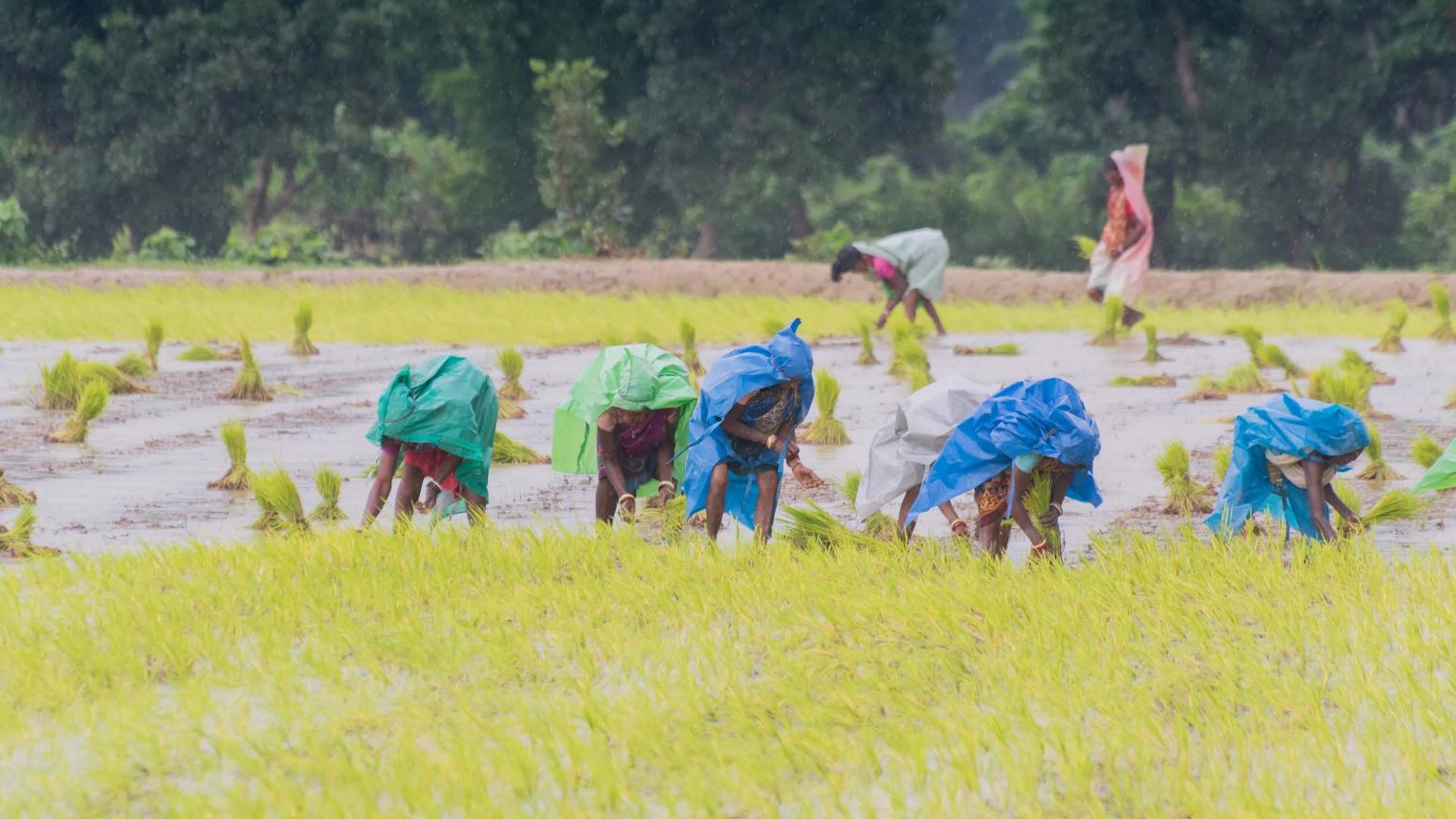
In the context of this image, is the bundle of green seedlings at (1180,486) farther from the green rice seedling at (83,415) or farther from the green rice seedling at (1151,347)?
the green rice seedling at (1151,347)

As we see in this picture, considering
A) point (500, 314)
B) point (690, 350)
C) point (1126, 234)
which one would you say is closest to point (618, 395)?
point (690, 350)

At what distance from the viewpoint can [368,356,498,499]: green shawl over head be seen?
6.82 metres

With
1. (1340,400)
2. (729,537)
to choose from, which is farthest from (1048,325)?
(729,537)

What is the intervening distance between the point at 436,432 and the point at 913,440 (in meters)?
1.66

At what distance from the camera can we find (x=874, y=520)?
24.0ft

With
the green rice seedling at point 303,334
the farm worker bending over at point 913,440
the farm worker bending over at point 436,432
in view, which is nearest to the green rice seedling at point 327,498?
the farm worker bending over at point 436,432

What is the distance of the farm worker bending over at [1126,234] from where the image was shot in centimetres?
1583

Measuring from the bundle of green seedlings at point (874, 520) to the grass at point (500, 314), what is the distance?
6.99m

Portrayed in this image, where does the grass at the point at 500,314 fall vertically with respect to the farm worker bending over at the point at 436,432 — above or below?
below

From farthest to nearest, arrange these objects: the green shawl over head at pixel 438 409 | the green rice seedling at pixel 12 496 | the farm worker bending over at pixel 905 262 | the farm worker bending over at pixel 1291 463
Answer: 1. the farm worker bending over at pixel 905 262
2. the green rice seedling at pixel 12 496
3. the green shawl over head at pixel 438 409
4. the farm worker bending over at pixel 1291 463

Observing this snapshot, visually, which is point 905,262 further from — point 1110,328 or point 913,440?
point 913,440

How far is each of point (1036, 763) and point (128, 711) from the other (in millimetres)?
2173

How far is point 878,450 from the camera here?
688 centimetres

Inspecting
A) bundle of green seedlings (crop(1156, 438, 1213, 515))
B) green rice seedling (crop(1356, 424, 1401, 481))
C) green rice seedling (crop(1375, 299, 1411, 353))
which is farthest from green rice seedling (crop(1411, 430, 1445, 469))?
green rice seedling (crop(1375, 299, 1411, 353))
